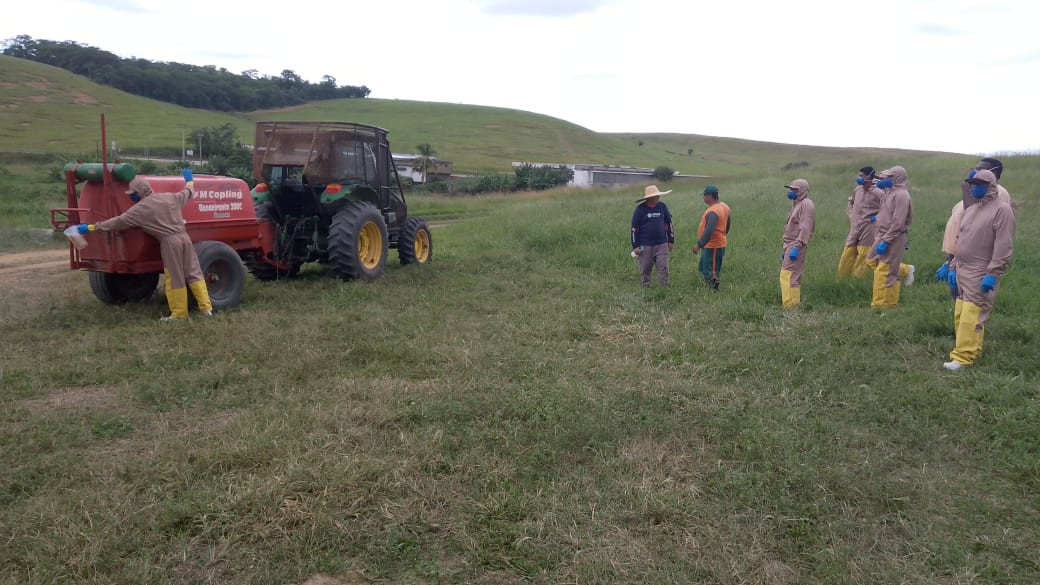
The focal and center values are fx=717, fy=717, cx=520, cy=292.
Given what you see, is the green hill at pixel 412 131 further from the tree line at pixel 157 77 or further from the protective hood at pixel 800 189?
the protective hood at pixel 800 189

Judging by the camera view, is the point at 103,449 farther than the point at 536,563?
Yes

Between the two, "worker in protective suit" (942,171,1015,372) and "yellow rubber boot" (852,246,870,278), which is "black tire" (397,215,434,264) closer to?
"yellow rubber boot" (852,246,870,278)

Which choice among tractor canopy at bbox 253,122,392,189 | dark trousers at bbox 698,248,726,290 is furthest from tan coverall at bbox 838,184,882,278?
tractor canopy at bbox 253,122,392,189

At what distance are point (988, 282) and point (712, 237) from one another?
12.0 ft

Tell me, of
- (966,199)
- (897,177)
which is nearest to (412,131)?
(897,177)

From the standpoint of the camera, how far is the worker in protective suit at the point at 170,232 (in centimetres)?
696

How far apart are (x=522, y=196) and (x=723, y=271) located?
21.5m

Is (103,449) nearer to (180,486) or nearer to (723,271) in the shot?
(180,486)

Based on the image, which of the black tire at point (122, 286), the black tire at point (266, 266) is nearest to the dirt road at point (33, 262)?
the black tire at point (266, 266)

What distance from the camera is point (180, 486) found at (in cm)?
383

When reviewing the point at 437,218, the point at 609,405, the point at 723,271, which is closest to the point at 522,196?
the point at 437,218

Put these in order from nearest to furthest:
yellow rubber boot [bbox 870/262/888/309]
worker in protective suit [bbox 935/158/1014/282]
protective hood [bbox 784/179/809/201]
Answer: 1. worker in protective suit [bbox 935/158/1014/282]
2. yellow rubber boot [bbox 870/262/888/309]
3. protective hood [bbox 784/179/809/201]

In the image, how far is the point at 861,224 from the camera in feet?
29.4

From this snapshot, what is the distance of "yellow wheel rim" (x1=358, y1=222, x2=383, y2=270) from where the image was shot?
10062 mm
